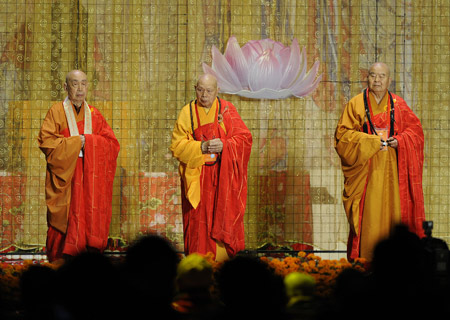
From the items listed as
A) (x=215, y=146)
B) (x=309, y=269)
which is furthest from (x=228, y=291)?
(x=215, y=146)

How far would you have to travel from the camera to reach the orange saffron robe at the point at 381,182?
23.0ft

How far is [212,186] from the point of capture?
23.1 ft

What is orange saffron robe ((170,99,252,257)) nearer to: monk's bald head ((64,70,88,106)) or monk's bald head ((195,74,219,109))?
monk's bald head ((195,74,219,109))

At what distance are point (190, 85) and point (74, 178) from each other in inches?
90.6

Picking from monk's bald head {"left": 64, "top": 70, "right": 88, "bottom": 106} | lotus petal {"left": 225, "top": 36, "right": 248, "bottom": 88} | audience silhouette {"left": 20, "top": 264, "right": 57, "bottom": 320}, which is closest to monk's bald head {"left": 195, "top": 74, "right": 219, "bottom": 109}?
monk's bald head {"left": 64, "top": 70, "right": 88, "bottom": 106}

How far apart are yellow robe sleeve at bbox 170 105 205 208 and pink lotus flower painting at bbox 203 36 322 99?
191 cm

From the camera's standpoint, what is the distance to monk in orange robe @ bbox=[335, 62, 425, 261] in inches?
276

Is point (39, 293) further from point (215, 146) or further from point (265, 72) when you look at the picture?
point (265, 72)

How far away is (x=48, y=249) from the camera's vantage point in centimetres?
719

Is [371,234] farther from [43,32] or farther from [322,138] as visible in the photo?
[43,32]

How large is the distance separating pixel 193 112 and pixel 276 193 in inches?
84.0

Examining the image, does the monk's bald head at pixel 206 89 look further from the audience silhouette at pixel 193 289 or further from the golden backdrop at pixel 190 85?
the audience silhouette at pixel 193 289

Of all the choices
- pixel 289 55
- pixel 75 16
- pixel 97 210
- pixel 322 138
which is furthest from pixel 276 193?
pixel 75 16

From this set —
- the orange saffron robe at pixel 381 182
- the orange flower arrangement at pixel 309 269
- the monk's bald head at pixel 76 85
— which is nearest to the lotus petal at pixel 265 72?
the orange saffron robe at pixel 381 182
